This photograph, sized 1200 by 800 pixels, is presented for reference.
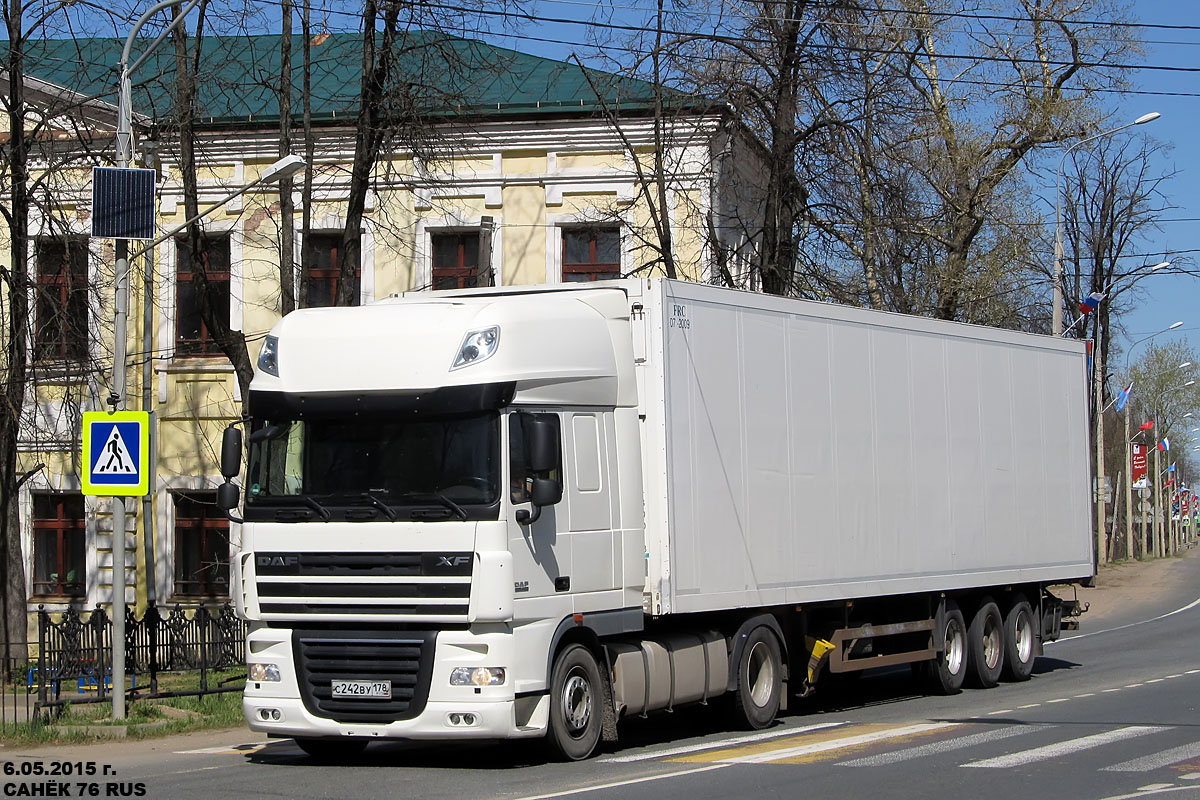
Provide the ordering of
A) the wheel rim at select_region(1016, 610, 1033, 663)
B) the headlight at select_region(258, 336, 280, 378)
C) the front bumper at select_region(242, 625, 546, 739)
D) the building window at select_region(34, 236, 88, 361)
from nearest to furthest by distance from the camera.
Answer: the front bumper at select_region(242, 625, 546, 739)
the headlight at select_region(258, 336, 280, 378)
the wheel rim at select_region(1016, 610, 1033, 663)
the building window at select_region(34, 236, 88, 361)

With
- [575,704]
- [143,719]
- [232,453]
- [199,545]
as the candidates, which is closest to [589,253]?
[199,545]

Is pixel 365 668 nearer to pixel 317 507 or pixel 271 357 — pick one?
pixel 317 507

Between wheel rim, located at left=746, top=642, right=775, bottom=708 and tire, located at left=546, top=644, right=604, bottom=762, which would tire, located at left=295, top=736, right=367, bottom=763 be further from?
wheel rim, located at left=746, top=642, right=775, bottom=708

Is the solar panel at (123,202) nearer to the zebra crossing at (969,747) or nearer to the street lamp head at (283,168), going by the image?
the street lamp head at (283,168)

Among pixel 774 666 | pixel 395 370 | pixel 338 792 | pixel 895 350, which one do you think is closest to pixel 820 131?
pixel 895 350

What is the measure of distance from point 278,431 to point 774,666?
5.39 m

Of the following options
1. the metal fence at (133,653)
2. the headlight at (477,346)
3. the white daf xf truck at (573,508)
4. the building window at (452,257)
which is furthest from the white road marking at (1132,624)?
the headlight at (477,346)

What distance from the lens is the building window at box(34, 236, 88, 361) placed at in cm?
1995

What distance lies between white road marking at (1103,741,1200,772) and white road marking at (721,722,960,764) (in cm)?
218

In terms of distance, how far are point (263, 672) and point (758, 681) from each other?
4.88m

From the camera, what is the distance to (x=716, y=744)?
42.3 feet

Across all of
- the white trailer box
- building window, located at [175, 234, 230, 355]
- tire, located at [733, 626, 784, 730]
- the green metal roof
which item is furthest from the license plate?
building window, located at [175, 234, 230, 355]

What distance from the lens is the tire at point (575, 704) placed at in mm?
11516

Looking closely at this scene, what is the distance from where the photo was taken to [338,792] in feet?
33.5
